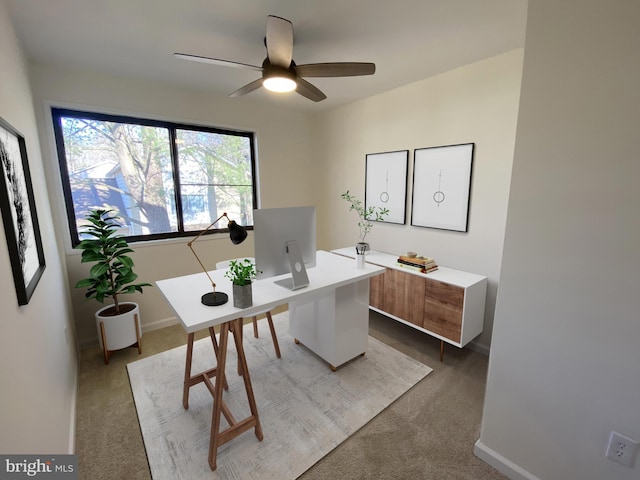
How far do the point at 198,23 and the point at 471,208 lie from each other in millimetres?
2563

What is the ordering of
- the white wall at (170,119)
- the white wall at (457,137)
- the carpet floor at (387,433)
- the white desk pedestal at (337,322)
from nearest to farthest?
the carpet floor at (387,433), the white desk pedestal at (337,322), the white wall at (457,137), the white wall at (170,119)

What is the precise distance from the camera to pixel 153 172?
3.05 metres

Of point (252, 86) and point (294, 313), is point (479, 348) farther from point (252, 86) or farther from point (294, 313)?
point (252, 86)

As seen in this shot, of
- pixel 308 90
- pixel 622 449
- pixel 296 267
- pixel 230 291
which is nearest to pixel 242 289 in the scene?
pixel 230 291

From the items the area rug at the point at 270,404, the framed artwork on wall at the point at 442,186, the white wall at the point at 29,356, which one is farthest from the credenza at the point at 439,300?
the white wall at the point at 29,356

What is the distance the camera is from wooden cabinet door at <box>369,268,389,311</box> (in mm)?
2934

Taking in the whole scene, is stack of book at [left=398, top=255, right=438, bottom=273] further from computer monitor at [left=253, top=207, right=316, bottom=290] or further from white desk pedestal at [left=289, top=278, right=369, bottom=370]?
computer monitor at [left=253, top=207, right=316, bottom=290]

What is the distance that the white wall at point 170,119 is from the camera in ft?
8.12

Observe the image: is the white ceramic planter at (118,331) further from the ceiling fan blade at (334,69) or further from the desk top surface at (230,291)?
the ceiling fan blade at (334,69)

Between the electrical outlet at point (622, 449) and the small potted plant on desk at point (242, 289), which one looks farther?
the small potted plant on desk at point (242, 289)

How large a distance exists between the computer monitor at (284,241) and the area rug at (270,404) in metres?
0.89

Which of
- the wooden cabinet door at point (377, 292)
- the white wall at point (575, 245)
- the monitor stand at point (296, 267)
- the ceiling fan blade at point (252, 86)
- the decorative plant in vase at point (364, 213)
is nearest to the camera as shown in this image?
the white wall at point (575, 245)

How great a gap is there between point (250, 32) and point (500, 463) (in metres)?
3.05

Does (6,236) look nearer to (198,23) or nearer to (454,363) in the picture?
(198,23)
